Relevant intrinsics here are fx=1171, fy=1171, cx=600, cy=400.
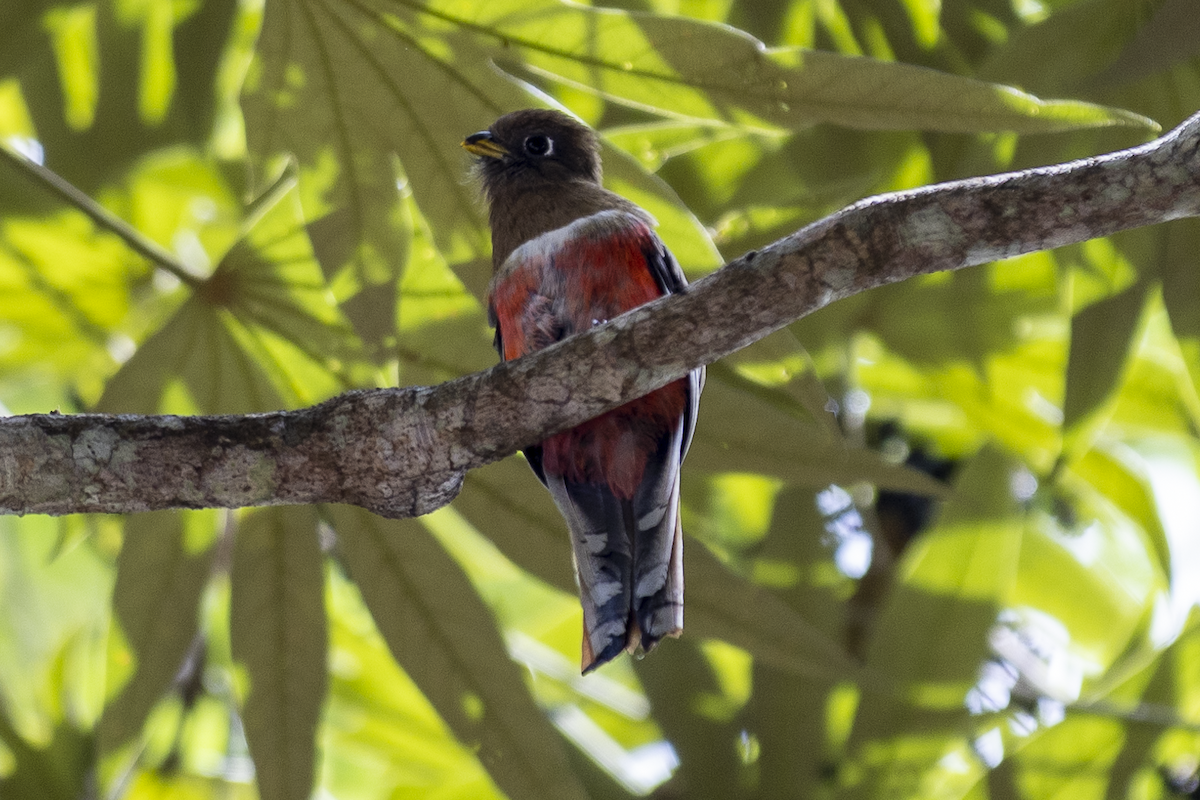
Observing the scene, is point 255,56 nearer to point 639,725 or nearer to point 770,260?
point 770,260

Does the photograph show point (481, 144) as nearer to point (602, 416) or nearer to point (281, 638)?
point (602, 416)

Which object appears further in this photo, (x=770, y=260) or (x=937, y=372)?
(x=937, y=372)

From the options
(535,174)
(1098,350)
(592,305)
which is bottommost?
(1098,350)

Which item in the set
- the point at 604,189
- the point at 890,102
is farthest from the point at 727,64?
the point at 604,189

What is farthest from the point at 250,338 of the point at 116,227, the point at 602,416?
the point at 602,416

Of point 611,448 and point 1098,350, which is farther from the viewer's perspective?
point 1098,350

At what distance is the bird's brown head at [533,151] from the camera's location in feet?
8.13

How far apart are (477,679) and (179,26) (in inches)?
79.6

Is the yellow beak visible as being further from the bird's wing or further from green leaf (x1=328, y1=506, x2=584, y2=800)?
green leaf (x1=328, y1=506, x2=584, y2=800)

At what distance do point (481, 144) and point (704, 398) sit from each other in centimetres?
70

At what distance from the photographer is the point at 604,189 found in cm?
262

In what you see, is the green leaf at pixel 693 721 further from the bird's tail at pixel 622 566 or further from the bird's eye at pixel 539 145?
the bird's eye at pixel 539 145

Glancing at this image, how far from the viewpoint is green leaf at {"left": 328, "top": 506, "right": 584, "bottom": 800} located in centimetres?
250

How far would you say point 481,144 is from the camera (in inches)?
95.8
